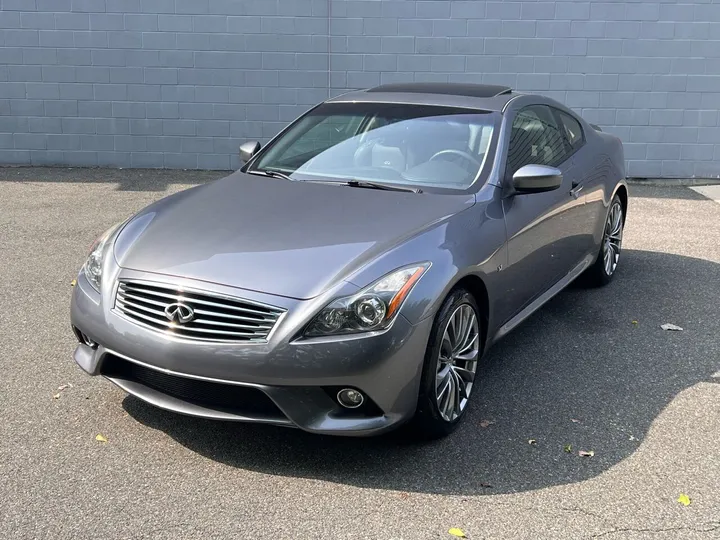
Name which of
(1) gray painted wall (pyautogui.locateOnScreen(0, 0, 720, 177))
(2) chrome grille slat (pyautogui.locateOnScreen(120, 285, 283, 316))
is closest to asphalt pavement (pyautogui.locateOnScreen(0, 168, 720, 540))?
(2) chrome grille slat (pyautogui.locateOnScreen(120, 285, 283, 316))

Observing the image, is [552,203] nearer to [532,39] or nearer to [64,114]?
[532,39]

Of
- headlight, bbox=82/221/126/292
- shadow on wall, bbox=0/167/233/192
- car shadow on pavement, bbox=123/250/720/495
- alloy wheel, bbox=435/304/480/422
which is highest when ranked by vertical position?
headlight, bbox=82/221/126/292

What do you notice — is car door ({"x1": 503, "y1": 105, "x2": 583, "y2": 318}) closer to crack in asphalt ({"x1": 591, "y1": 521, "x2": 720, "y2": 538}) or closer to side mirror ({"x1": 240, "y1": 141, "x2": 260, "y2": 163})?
crack in asphalt ({"x1": 591, "y1": 521, "x2": 720, "y2": 538})

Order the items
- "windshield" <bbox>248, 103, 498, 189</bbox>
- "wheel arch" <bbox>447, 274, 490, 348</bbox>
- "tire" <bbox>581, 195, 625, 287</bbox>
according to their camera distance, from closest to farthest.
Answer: "wheel arch" <bbox>447, 274, 490, 348</bbox>
"windshield" <bbox>248, 103, 498, 189</bbox>
"tire" <bbox>581, 195, 625, 287</bbox>

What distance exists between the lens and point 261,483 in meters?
3.49

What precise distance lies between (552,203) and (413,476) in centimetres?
215

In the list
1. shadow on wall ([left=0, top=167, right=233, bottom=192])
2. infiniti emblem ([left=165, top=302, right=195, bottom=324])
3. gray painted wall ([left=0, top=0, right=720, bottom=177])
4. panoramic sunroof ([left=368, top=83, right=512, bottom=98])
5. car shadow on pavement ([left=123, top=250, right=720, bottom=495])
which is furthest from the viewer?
gray painted wall ([left=0, top=0, right=720, bottom=177])

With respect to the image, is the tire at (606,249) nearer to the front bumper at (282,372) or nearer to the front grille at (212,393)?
the front bumper at (282,372)

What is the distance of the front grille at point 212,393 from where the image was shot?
3.47 m

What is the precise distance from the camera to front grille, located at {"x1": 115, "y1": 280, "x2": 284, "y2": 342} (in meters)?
3.40

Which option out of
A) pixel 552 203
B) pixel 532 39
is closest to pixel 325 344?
pixel 552 203

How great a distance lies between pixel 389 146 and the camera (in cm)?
489

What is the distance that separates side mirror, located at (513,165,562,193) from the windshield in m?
0.22

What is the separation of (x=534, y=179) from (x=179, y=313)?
6.78ft
